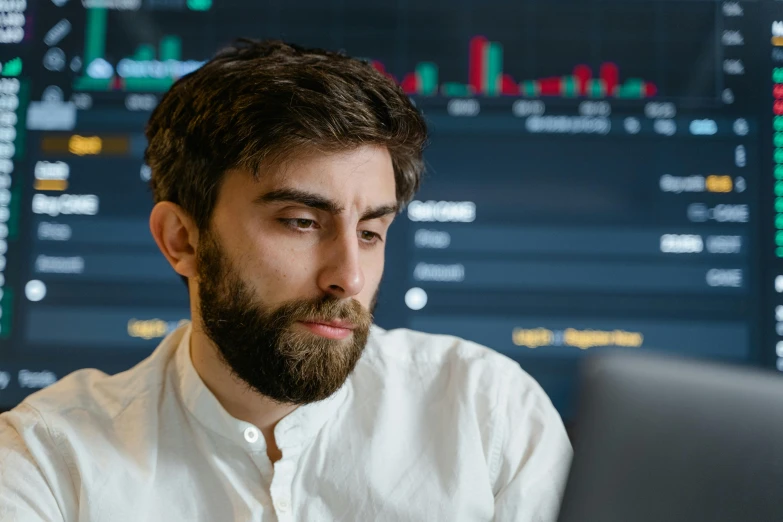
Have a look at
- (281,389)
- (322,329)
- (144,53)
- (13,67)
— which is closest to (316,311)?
(322,329)

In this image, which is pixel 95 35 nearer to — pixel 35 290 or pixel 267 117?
pixel 35 290

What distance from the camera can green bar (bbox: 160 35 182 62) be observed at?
74.4 inches

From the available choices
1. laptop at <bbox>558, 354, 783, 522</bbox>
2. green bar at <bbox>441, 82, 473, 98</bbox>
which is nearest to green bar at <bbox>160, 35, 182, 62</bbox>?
green bar at <bbox>441, 82, 473, 98</bbox>

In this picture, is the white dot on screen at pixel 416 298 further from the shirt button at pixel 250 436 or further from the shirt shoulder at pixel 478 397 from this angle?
the shirt button at pixel 250 436

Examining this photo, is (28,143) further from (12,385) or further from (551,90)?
(551,90)

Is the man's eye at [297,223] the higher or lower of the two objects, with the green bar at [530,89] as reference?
lower

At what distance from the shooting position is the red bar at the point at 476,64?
1.88 metres

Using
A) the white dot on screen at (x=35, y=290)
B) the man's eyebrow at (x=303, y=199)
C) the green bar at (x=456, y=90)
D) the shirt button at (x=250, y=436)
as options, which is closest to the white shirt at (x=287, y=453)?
the shirt button at (x=250, y=436)

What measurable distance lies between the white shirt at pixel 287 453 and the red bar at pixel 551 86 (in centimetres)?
84

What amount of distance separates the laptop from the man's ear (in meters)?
0.90

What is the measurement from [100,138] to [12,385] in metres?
0.65

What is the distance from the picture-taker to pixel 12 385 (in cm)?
180

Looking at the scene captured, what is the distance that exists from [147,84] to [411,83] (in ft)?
2.22

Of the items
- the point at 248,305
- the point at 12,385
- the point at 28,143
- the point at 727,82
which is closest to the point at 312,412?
the point at 248,305
